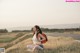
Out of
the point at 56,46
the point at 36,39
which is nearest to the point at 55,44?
the point at 56,46

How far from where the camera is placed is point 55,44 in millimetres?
2639

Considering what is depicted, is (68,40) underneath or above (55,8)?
underneath

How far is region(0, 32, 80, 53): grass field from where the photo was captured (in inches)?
103

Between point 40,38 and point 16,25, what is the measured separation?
387 mm

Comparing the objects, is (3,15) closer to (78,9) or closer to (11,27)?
(11,27)

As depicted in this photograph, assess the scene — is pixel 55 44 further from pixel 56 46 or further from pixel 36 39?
pixel 36 39

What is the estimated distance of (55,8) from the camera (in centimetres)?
273

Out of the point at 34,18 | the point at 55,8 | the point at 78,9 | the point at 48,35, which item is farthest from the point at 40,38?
the point at 78,9

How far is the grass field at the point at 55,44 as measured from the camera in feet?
8.59

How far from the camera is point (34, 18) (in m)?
2.73

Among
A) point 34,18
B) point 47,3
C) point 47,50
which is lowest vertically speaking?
point 47,50

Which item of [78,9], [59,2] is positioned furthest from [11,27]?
[78,9]

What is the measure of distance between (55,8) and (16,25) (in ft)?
1.98

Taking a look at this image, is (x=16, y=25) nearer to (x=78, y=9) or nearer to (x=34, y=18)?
(x=34, y=18)
